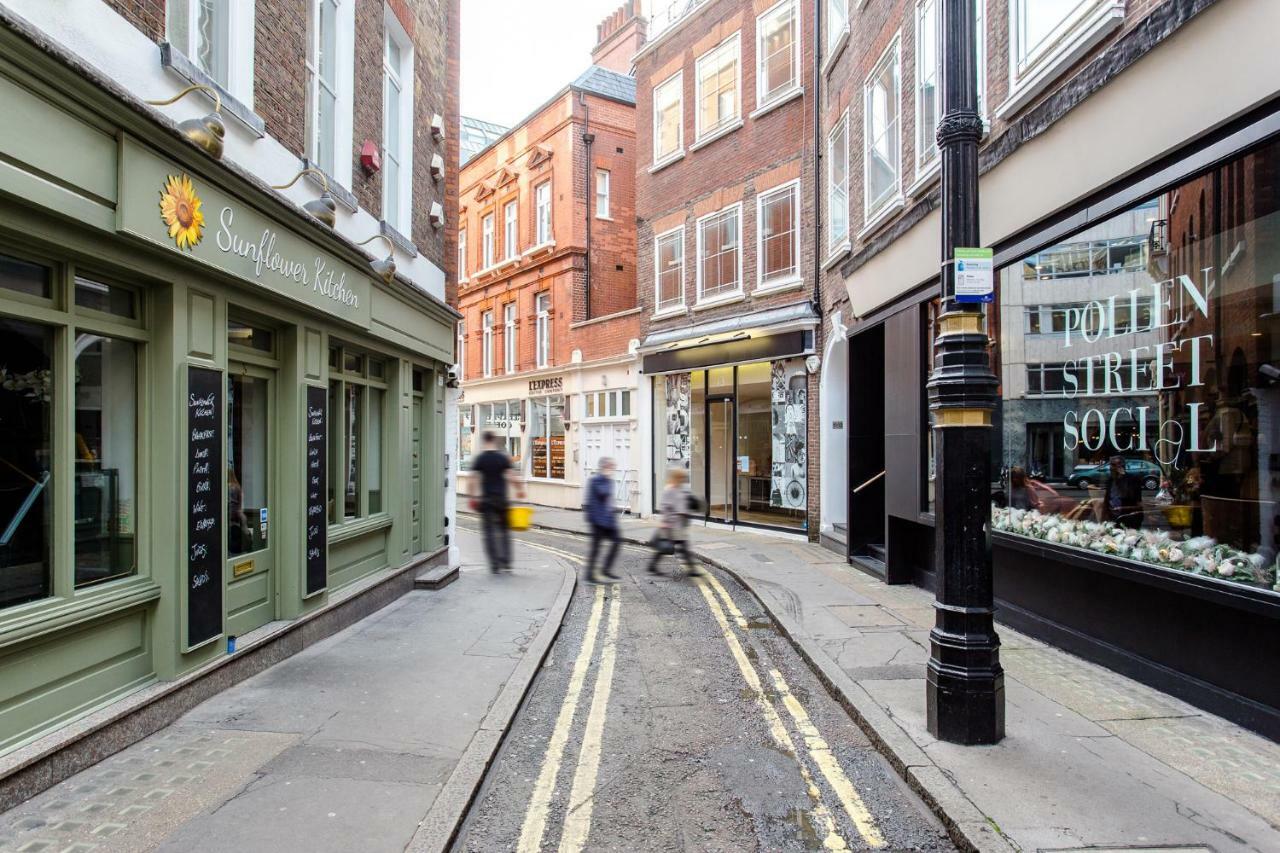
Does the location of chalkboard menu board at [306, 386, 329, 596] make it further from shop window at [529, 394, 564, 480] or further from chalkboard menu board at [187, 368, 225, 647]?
shop window at [529, 394, 564, 480]

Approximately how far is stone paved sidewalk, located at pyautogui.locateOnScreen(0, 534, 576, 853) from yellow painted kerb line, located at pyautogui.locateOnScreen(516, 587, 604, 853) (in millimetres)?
352

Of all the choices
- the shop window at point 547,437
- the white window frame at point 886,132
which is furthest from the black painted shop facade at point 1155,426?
the shop window at point 547,437

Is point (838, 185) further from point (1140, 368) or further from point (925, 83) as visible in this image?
point (1140, 368)

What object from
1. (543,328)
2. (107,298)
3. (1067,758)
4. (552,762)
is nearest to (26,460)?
(107,298)

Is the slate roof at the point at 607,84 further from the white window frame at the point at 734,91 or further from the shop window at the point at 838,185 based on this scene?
the shop window at the point at 838,185

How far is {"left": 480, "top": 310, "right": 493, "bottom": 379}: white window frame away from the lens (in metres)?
27.2

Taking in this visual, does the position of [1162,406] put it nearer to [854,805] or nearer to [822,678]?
[822,678]

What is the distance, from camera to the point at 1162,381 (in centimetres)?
604

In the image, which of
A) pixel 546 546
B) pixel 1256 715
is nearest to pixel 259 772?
pixel 1256 715

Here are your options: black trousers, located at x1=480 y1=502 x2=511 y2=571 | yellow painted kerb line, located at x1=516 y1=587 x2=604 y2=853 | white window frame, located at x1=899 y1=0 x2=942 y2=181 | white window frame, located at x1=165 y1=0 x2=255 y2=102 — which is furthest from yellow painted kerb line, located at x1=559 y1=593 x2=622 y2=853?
white window frame, located at x1=899 y1=0 x2=942 y2=181

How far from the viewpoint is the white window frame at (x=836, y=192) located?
13289mm

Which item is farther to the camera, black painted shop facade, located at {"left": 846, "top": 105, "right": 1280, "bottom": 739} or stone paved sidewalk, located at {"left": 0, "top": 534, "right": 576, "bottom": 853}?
black painted shop facade, located at {"left": 846, "top": 105, "right": 1280, "bottom": 739}

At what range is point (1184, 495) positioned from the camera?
5.82 metres

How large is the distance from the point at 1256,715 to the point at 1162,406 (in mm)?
2320
